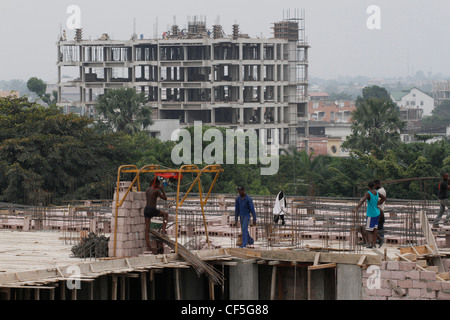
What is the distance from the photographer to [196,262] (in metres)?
17.5

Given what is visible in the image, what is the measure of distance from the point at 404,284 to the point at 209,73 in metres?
66.0

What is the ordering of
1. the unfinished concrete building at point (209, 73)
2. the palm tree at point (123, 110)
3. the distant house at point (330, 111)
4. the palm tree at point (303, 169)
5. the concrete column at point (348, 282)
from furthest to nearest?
1. the distant house at point (330, 111)
2. the unfinished concrete building at point (209, 73)
3. the palm tree at point (123, 110)
4. the palm tree at point (303, 169)
5. the concrete column at point (348, 282)

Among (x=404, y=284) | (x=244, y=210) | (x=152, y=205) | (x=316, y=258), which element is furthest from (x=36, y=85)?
(x=404, y=284)

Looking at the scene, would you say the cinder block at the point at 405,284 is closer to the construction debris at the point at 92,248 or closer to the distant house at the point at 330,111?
the construction debris at the point at 92,248

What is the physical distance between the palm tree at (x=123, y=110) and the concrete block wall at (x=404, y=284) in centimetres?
4287


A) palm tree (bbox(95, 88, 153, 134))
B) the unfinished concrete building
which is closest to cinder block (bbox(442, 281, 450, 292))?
palm tree (bbox(95, 88, 153, 134))

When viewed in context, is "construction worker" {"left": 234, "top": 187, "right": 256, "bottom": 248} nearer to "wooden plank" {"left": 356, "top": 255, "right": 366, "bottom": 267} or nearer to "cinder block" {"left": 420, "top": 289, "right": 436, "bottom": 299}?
"wooden plank" {"left": 356, "top": 255, "right": 366, "bottom": 267}

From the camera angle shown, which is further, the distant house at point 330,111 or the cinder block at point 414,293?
the distant house at point 330,111

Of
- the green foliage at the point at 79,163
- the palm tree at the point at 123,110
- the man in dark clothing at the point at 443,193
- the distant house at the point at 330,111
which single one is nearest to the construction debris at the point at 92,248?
the man in dark clothing at the point at 443,193

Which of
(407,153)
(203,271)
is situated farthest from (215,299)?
(407,153)

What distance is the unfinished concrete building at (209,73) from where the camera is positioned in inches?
3177

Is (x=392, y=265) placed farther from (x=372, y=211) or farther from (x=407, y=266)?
(x=372, y=211)
